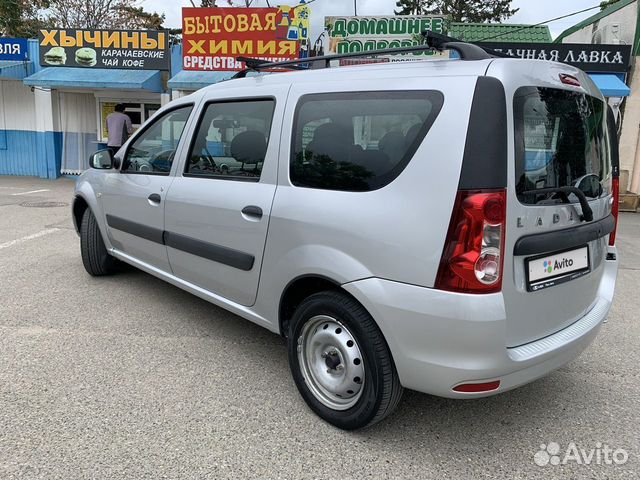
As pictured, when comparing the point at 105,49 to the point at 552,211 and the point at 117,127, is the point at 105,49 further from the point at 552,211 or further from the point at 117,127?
the point at 552,211

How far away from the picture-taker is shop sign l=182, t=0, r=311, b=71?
1088 centimetres

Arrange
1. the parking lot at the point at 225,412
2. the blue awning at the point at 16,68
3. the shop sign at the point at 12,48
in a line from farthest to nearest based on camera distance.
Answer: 1. the blue awning at the point at 16,68
2. the shop sign at the point at 12,48
3. the parking lot at the point at 225,412

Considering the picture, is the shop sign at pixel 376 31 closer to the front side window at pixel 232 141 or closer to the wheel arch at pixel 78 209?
the wheel arch at pixel 78 209

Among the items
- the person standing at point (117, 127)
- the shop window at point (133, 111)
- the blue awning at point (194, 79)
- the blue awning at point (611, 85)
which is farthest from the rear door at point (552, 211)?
the shop window at point (133, 111)

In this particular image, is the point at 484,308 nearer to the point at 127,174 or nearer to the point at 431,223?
the point at 431,223

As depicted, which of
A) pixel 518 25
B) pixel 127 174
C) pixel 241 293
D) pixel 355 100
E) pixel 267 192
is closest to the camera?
pixel 355 100

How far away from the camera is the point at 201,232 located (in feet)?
10.8

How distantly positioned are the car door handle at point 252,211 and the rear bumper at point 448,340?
2.51 feet

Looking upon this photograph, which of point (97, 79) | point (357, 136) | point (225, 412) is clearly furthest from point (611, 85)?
point (97, 79)

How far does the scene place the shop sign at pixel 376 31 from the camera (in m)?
11.5

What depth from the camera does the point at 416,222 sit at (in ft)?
7.00

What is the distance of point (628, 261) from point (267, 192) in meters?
5.67

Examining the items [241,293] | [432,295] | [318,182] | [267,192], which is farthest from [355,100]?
[241,293]

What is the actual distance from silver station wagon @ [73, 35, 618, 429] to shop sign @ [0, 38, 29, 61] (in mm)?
11767
